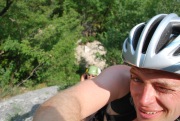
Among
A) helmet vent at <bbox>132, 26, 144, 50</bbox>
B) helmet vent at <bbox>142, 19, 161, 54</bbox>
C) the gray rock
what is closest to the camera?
helmet vent at <bbox>142, 19, 161, 54</bbox>

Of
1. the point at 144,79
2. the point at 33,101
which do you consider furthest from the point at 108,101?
the point at 33,101

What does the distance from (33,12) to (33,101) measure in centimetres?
786

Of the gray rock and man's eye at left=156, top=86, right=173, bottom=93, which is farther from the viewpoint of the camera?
the gray rock

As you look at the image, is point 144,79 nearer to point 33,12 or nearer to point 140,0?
point 33,12

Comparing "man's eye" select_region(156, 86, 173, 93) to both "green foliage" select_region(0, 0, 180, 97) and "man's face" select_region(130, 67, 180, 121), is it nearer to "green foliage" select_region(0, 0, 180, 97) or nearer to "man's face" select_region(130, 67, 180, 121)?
"man's face" select_region(130, 67, 180, 121)

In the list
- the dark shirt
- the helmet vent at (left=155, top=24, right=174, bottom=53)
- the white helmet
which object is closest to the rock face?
the dark shirt

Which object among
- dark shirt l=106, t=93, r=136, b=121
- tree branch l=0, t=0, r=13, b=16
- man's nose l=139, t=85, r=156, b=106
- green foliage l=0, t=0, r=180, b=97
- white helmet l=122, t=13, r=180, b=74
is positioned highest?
white helmet l=122, t=13, r=180, b=74

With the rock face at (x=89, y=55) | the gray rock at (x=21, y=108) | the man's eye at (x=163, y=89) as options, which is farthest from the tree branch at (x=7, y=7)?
the man's eye at (x=163, y=89)

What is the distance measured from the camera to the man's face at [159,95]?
1.79 metres

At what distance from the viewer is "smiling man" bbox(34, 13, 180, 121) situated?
1.76 metres

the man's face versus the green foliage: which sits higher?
the man's face

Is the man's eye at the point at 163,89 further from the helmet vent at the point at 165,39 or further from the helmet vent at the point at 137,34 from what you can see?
the helmet vent at the point at 137,34

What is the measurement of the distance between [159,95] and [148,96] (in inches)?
2.5

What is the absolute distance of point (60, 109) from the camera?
5.70ft
